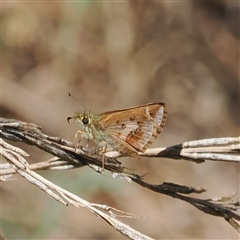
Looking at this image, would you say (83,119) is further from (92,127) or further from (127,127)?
(127,127)

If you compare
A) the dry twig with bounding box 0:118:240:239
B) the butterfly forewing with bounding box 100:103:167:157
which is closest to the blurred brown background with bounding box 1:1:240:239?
the butterfly forewing with bounding box 100:103:167:157

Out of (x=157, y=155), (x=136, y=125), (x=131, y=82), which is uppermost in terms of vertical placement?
(x=131, y=82)

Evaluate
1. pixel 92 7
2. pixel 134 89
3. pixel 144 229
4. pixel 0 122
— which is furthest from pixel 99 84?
pixel 0 122

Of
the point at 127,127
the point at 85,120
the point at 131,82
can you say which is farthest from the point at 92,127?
the point at 131,82

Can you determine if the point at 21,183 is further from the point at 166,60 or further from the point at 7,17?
the point at 166,60

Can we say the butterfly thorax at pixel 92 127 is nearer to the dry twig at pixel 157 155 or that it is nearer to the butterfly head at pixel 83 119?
the butterfly head at pixel 83 119

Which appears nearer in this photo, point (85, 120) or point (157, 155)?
point (157, 155)

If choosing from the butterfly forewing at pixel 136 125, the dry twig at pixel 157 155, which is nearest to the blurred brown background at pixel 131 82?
the butterfly forewing at pixel 136 125
